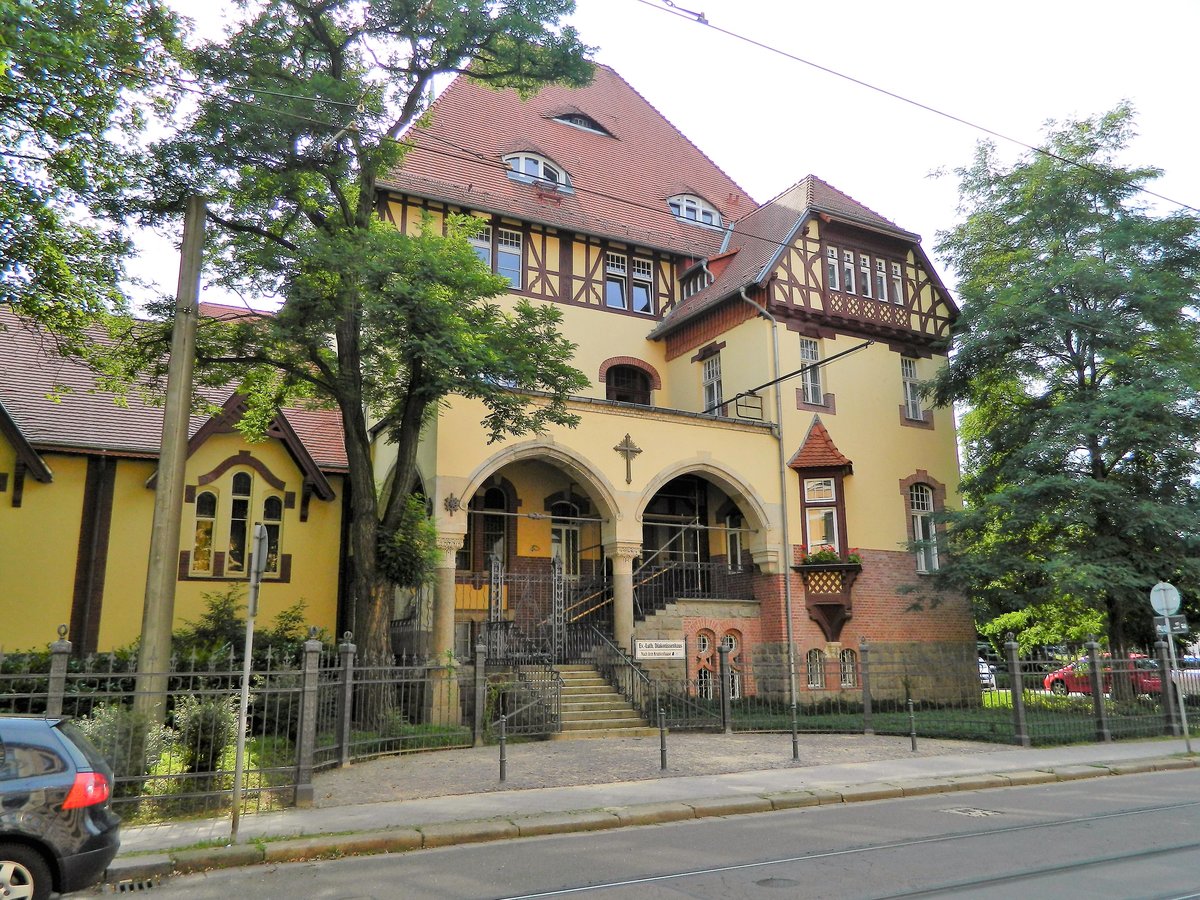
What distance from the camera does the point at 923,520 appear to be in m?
23.9

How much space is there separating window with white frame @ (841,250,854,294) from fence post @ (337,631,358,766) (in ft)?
55.5

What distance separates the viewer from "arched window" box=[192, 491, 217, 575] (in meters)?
20.2

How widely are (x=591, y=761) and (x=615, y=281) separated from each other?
15676mm

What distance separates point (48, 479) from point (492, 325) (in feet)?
33.2

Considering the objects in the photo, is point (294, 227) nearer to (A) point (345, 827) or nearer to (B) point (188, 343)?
(B) point (188, 343)

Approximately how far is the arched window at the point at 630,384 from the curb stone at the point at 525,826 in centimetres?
1523

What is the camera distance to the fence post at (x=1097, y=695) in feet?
53.7

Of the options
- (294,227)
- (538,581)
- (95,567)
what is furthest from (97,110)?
(538,581)

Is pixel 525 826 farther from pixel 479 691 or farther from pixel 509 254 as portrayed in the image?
pixel 509 254

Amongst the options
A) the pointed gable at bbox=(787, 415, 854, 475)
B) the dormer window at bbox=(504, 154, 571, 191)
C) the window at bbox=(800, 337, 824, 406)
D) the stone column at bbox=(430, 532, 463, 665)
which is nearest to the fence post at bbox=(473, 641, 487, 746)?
the stone column at bbox=(430, 532, 463, 665)

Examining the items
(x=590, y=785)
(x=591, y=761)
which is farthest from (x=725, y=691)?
(x=590, y=785)

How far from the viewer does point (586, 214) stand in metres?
25.5

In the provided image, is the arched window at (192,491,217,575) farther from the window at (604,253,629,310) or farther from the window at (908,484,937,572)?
the window at (908,484,937,572)

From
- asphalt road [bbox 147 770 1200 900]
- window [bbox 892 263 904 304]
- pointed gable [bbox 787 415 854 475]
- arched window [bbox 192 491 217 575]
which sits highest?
window [bbox 892 263 904 304]
